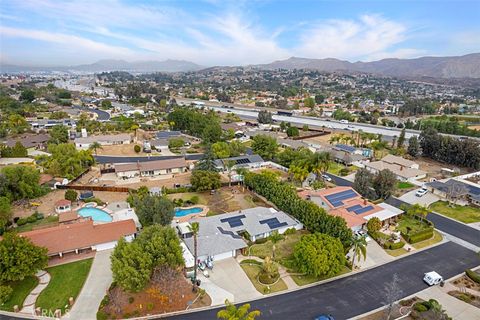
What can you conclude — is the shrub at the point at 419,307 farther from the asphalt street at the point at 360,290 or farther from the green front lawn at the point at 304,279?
the green front lawn at the point at 304,279

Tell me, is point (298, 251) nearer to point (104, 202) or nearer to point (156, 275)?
point (156, 275)

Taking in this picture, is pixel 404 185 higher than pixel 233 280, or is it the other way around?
pixel 233 280

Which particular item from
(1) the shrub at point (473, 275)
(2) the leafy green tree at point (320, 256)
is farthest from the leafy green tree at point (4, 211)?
(1) the shrub at point (473, 275)

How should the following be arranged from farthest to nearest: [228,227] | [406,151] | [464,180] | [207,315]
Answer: [406,151] < [464,180] < [228,227] < [207,315]

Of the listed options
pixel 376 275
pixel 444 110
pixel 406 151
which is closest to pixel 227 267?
pixel 376 275

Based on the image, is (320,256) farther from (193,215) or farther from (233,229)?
(193,215)

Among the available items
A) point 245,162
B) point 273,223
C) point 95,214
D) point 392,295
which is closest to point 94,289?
point 95,214
